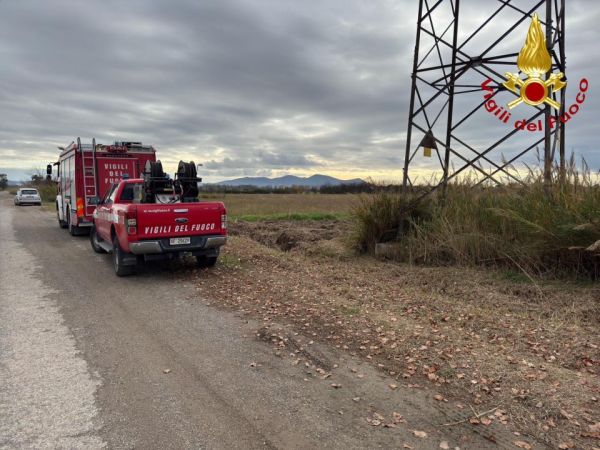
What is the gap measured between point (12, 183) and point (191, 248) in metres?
187

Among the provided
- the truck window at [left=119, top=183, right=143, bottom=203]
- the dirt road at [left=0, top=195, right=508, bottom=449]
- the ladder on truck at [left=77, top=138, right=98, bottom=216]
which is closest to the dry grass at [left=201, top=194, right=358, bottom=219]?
the truck window at [left=119, top=183, right=143, bottom=203]

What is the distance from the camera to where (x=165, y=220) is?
26.6ft

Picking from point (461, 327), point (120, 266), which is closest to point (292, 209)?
point (120, 266)

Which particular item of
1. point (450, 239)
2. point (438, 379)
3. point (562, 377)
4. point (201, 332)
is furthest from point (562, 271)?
point (201, 332)

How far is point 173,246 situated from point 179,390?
15.2ft

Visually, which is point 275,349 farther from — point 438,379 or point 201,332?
point 438,379

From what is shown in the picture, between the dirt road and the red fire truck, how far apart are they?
8415 mm

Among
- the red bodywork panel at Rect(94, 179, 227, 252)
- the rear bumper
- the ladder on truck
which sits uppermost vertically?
the ladder on truck

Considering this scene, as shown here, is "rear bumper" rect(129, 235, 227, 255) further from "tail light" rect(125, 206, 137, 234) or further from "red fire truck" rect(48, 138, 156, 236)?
"red fire truck" rect(48, 138, 156, 236)

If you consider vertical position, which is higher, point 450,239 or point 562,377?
point 450,239

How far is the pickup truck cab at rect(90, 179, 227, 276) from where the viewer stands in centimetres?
793

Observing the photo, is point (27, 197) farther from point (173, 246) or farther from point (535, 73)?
point (535, 73)

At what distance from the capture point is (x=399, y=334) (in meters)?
5.14

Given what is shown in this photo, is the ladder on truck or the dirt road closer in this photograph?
the dirt road
